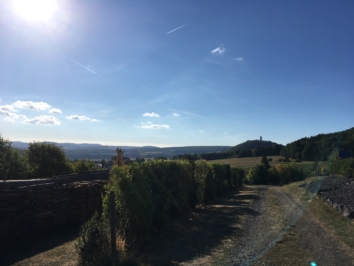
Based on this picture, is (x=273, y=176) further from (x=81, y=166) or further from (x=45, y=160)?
(x=45, y=160)

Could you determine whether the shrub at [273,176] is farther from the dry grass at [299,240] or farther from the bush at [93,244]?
the bush at [93,244]

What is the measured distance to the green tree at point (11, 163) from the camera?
22667mm

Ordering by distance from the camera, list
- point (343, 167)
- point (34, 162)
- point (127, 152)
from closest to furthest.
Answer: point (343, 167)
point (34, 162)
point (127, 152)

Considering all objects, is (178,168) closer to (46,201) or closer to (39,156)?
(46,201)

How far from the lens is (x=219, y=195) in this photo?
1001 inches

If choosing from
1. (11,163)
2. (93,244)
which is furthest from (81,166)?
(93,244)

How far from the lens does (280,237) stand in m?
8.95

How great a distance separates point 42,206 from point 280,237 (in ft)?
26.0

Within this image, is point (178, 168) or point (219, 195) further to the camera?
point (219, 195)

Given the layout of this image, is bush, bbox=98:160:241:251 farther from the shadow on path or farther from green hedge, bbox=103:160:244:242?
the shadow on path

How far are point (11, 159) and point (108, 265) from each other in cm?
2119

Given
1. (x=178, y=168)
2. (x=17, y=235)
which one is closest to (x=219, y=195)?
(x=178, y=168)

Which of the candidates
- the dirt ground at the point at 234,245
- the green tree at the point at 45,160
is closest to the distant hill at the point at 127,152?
the green tree at the point at 45,160

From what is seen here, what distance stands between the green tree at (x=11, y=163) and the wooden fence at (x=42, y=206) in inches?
456
